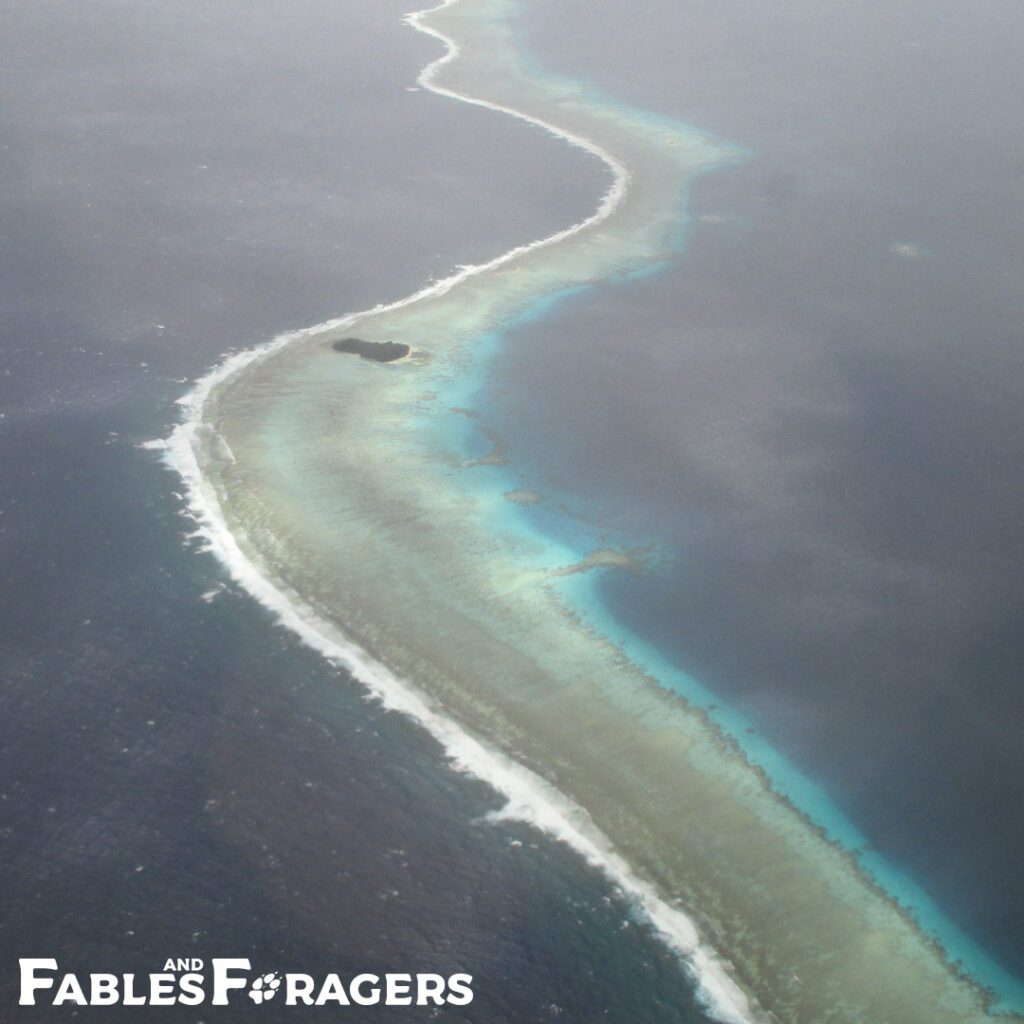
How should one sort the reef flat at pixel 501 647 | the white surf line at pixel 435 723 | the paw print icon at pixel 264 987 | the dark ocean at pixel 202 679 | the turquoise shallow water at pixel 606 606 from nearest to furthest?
the paw print icon at pixel 264 987 < the dark ocean at pixel 202 679 < the white surf line at pixel 435 723 < the reef flat at pixel 501 647 < the turquoise shallow water at pixel 606 606

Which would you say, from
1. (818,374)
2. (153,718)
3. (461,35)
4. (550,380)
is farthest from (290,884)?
(461,35)

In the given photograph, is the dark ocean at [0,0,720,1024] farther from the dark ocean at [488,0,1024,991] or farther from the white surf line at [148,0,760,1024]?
the dark ocean at [488,0,1024,991]

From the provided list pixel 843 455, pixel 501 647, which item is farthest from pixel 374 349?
pixel 501 647

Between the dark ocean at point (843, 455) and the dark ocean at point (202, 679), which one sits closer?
the dark ocean at point (202, 679)

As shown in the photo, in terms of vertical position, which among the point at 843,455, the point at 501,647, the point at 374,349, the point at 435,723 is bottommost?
the point at 435,723

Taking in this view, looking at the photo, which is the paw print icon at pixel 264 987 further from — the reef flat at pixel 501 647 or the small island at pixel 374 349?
the small island at pixel 374 349

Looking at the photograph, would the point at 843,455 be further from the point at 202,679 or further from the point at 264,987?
the point at 264,987

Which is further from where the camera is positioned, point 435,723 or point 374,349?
point 374,349

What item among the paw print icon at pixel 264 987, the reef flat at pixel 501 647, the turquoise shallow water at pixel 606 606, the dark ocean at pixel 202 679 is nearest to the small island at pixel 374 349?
the reef flat at pixel 501 647
